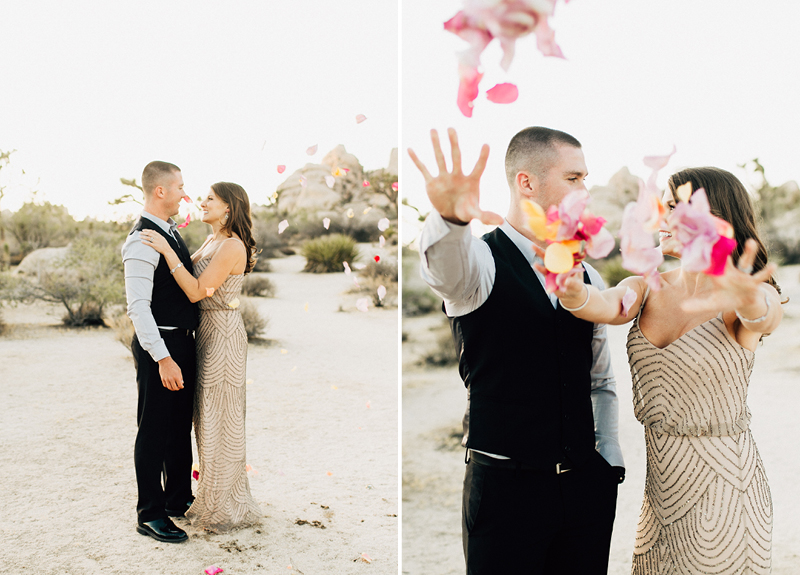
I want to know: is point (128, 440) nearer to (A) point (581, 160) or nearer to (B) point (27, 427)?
(B) point (27, 427)

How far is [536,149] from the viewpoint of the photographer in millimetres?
2104

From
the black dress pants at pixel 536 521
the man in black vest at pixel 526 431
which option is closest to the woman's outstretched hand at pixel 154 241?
the man in black vest at pixel 526 431

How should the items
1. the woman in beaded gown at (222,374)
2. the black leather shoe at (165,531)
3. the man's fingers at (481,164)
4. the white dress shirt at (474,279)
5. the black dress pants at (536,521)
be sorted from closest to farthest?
the man's fingers at (481,164) < the white dress shirt at (474,279) < the black dress pants at (536,521) < the black leather shoe at (165,531) < the woman in beaded gown at (222,374)

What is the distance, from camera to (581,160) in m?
2.12

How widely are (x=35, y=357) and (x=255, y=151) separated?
7328mm

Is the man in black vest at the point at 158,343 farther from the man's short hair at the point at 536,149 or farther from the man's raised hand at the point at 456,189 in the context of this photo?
the man's raised hand at the point at 456,189

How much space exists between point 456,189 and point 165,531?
3157 mm

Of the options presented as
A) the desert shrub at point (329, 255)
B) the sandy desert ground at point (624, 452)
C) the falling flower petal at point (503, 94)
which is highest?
the desert shrub at point (329, 255)

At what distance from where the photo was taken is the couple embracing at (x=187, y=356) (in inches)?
140

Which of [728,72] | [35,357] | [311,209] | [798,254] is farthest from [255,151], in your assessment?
[798,254]

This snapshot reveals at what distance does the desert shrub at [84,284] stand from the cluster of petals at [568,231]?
12.8m

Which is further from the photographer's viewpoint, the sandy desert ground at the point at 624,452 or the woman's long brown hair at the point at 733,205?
the sandy desert ground at the point at 624,452

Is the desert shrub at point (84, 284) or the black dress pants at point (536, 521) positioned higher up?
the desert shrub at point (84, 284)

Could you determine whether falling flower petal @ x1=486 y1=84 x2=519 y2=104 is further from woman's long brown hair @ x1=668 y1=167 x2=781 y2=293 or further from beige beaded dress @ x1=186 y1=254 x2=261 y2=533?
beige beaded dress @ x1=186 y1=254 x2=261 y2=533
